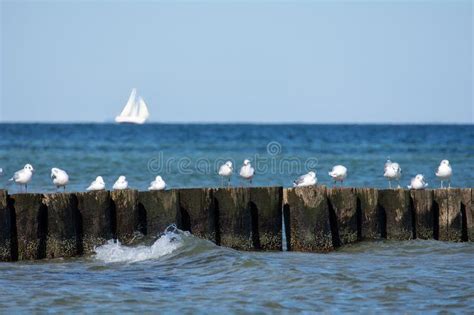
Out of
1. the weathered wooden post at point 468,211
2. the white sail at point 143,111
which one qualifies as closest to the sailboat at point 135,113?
the white sail at point 143,111

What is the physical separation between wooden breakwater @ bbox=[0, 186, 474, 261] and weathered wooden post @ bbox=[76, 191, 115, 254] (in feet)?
0.04

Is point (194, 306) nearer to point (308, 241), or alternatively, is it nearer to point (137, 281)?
point (137, 281)

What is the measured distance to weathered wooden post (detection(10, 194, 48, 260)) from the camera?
11766mm

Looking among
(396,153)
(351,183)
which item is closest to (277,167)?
(351,183)

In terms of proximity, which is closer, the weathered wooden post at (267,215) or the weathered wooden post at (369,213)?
the weathered wooden post at (267,215)

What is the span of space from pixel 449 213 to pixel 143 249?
3981 mm

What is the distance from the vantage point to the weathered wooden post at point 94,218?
39.8ft

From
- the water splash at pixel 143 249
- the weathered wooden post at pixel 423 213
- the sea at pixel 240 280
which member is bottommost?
the sea at pixel 240 280

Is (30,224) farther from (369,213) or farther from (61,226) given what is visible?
(369,213)

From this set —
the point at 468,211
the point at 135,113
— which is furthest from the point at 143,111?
the point at 468,211

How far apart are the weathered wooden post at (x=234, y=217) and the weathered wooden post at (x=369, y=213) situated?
1333mm

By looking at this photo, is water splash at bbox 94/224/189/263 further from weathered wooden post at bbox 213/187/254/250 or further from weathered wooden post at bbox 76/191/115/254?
weathered wooden post at bbox 213/187/254/250

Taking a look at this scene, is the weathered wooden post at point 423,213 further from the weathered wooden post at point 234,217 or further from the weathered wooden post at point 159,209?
the weathered wooden post at point 159,209

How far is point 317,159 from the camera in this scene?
39.2 m
